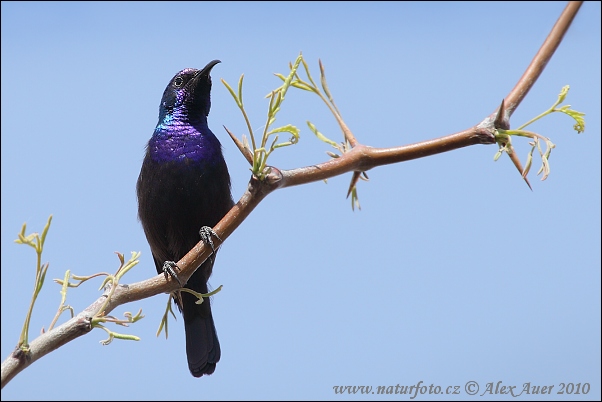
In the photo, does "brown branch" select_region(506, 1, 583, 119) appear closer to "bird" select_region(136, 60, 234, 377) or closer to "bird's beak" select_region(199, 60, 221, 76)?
"bird" select_region(136, 60, 234, 377)

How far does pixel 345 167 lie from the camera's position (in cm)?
220

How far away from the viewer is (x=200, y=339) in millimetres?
4473

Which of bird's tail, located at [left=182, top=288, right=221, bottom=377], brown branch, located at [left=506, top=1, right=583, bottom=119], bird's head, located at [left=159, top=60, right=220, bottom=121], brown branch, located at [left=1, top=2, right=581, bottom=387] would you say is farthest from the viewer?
bird's head, located at [left=159, top=60, right=220, bottom=121]

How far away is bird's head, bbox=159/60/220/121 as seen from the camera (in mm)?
5016

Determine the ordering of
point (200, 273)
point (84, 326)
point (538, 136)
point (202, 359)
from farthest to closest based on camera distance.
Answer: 1. point (200, 273)
2. point (202, 359)
3. point (538, 136)
4. point (84, 326)

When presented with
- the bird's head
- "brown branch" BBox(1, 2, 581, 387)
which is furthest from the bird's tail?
"brown branch" BBox(1, 2, 581, 387)

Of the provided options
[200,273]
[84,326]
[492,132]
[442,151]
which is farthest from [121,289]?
[200,273]

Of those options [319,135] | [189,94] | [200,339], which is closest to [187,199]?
[200,339]

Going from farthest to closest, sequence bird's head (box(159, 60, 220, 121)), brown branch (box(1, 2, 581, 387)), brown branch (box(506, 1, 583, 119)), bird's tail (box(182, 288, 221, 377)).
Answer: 1. bird's head (box(159, 60, 220, 121))
2. bird's tail (box(182, 288, 221, 377))
3. brown branch (box(1, 2, 581, 387))
4. brown branch (box(506, 1, 583, 119))

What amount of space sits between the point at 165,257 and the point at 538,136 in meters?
3.01

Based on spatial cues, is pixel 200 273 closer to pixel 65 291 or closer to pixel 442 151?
pixel 65 291

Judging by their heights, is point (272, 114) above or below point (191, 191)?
above

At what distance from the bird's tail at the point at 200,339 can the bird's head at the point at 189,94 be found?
1.29m

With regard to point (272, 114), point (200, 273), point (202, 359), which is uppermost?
point (272, 114)
